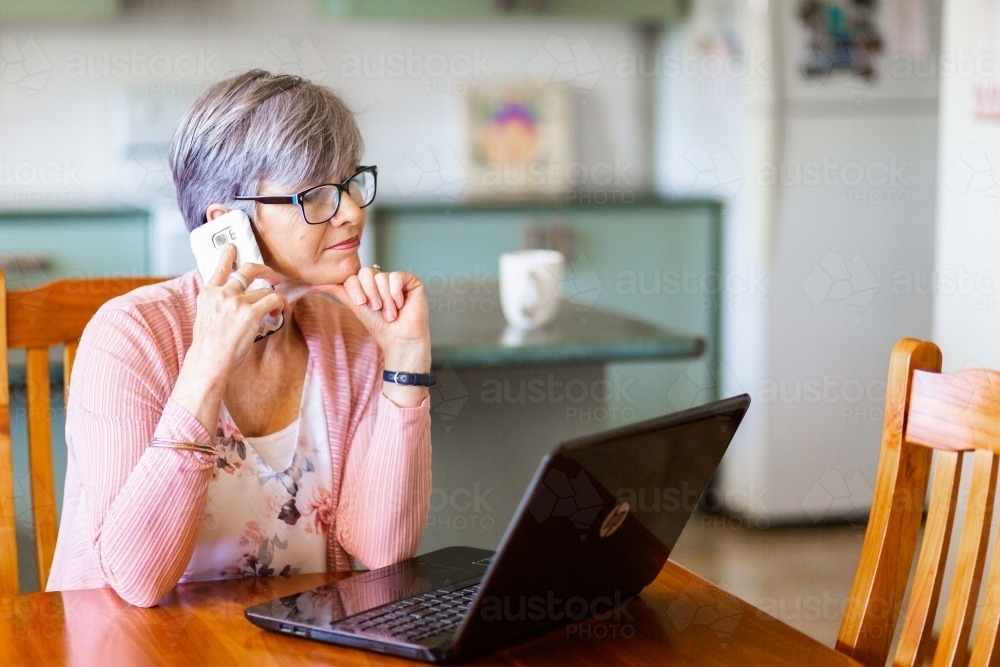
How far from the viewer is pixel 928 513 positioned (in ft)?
3.36

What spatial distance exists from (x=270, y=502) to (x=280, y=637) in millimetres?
347

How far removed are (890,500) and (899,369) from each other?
0.40ft

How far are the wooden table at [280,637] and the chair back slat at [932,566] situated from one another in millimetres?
111

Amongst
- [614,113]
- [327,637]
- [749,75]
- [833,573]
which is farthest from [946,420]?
[614,113]

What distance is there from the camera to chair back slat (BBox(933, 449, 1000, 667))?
0.97 m

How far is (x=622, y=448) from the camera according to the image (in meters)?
0.87

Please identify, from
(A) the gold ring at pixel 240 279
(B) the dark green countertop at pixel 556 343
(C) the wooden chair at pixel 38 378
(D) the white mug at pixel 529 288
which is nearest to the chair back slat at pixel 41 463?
(C) the wooden chair at pixel 38 378

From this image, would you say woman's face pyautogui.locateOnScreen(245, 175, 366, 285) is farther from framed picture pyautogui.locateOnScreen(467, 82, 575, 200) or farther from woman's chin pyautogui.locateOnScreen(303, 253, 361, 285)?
framed picture pyautogui.locateOnScreen(467, 82, 575, 200)

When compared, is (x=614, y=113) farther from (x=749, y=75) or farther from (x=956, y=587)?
(x=956, y=587)

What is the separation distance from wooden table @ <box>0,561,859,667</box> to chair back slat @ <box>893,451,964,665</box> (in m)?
0.11

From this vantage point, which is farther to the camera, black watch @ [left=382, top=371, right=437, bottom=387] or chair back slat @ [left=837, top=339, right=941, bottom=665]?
black watch @ [left=382, top=371, right=437, bottom=387]

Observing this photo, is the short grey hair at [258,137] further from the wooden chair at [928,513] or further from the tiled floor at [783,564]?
the tiled floor at [783,564]

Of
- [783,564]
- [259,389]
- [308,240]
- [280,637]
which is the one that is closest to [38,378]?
[259,389]

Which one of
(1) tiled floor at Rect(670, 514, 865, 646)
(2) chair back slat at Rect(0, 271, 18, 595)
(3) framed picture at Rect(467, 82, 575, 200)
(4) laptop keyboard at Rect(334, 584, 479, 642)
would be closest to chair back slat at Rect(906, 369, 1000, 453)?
(4) laptop keyboard at Rect(334, 584, 479, 642)
